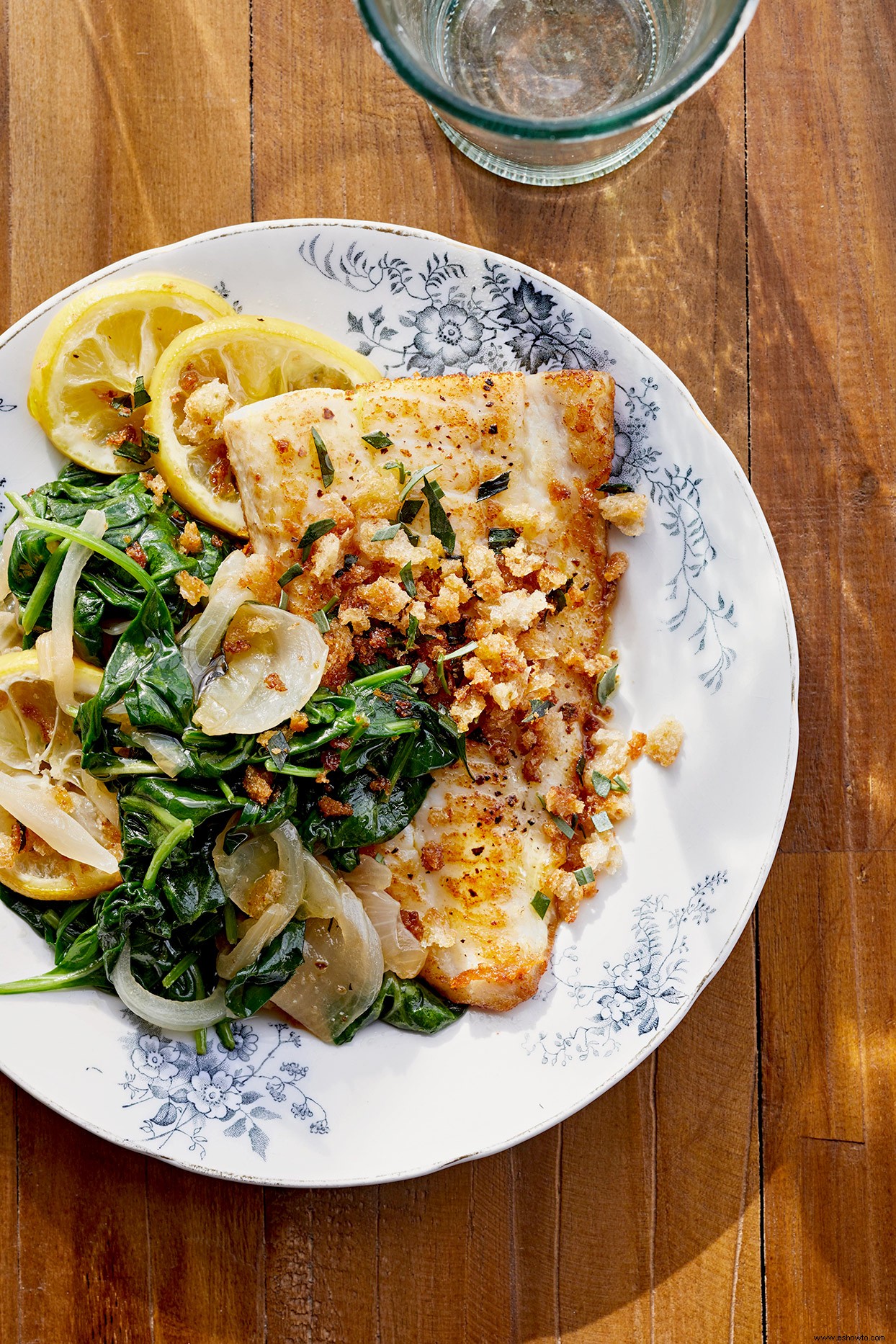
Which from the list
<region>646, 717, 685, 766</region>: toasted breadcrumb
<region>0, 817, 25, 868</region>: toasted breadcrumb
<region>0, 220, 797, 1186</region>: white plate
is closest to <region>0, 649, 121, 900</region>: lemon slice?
<region>0, 817, 25, 868</region>: toasted breadcrumb

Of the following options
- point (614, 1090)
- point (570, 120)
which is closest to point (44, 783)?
point (614, 1090)

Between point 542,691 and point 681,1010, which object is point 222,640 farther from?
point 681,1010

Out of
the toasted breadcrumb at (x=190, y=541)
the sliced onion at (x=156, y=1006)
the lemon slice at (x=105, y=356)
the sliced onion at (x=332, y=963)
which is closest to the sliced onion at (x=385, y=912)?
the sliced onion at (x=332, y=963)

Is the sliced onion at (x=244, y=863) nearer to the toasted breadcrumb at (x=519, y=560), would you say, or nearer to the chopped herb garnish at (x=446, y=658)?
the chopped herb garnish at (x=446, y=658)

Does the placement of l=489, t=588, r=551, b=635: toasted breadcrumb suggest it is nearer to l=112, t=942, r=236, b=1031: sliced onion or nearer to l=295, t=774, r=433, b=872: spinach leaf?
l=295, t=774, r=433, b=872: spinach leaf

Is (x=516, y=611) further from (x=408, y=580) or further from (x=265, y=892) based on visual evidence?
(x=265, y=892)

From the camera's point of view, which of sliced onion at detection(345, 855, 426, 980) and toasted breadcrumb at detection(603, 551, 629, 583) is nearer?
sliced onion at detection(345, 855, 426, 980)

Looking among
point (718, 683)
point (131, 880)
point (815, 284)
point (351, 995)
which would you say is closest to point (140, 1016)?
point (131, 880)
